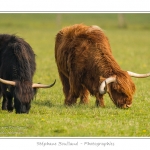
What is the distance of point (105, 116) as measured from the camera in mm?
11258

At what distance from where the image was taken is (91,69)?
1223 centimetres

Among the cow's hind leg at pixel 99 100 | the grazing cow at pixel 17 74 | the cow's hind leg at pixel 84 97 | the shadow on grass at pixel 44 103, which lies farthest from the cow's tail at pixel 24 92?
the cow's hind leg at pixel 84 97

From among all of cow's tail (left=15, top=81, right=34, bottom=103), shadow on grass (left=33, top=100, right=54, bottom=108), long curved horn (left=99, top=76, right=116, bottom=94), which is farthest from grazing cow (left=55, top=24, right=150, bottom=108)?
cow's tail (left=15, top=81, right=34, bottom=103)

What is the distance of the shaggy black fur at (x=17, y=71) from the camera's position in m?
11.3

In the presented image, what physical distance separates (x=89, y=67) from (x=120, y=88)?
1.05 m

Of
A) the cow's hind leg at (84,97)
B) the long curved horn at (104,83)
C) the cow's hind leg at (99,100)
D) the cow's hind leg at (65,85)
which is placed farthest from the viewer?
the cow's hind leg at (65,85)

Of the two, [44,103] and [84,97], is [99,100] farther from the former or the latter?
[44,103]

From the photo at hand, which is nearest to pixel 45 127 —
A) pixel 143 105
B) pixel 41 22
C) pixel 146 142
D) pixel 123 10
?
pixel 146 142

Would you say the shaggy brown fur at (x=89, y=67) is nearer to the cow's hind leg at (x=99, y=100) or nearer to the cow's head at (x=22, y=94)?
the cow's hind leg at (x=99, y=100)

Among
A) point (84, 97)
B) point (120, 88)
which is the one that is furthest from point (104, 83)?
point (84, 97)

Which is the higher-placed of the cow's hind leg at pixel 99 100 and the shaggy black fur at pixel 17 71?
the shaggy black fur at pixel 17 71

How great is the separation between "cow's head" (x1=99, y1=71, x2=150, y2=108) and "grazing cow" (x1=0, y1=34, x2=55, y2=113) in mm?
1385

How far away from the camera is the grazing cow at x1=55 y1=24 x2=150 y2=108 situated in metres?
11.7

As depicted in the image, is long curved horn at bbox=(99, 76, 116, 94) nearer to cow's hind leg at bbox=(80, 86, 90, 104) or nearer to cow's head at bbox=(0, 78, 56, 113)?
cow's hind leg at bbox=(80, 86, 90, 104)
